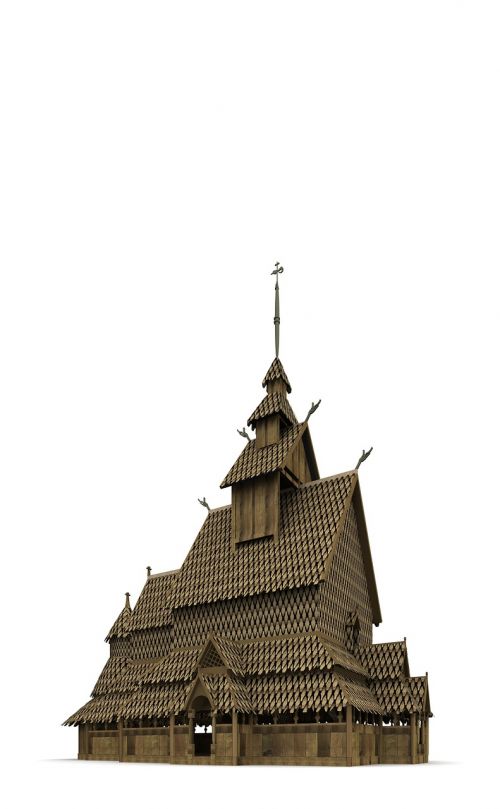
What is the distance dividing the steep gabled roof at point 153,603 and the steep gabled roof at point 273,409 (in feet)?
33.2

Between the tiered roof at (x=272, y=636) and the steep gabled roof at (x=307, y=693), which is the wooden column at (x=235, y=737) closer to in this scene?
the tiered roof at (x=272, y=636)

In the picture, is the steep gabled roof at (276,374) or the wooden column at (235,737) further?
the steep gabled roof at (276,374)

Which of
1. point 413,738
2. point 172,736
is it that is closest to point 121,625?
point 172,736

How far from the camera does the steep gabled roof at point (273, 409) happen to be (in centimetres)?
3638

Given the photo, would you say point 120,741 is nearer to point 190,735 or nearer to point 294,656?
point 190,735

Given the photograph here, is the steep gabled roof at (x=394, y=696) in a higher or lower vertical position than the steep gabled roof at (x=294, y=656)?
lower

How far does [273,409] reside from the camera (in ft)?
119

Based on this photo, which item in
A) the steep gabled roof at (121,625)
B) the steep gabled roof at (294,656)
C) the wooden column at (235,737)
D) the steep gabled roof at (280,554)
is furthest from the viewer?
the steep gabled roof at (121,625)

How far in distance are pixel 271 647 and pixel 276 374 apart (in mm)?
12996

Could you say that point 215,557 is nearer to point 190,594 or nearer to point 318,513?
point 190,594

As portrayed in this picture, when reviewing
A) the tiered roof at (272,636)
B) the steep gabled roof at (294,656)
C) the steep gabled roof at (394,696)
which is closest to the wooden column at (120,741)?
the tiered roof at (272,636)

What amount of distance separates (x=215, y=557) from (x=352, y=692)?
9950mm

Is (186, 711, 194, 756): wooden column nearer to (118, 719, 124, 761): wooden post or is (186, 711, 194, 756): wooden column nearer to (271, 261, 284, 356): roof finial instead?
(118, 719, 124, 761): wooden post

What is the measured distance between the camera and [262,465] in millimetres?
35000
